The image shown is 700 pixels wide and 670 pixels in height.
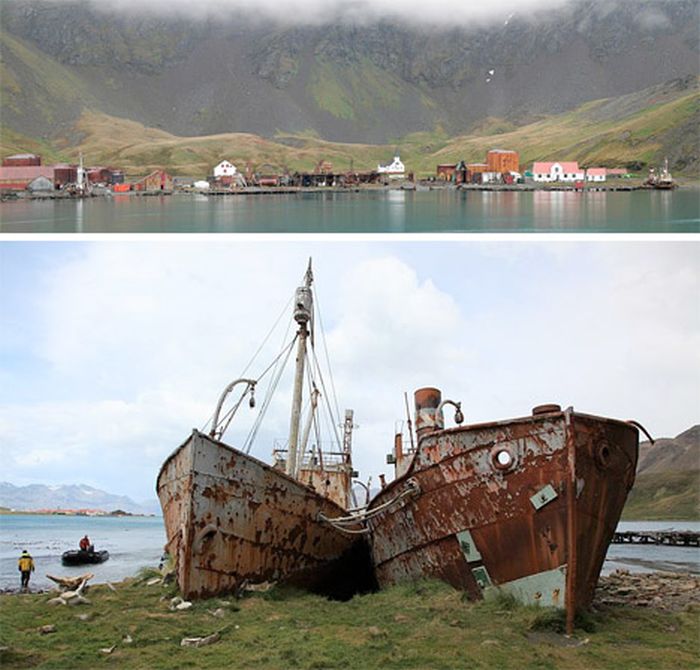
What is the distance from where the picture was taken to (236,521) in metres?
19.8

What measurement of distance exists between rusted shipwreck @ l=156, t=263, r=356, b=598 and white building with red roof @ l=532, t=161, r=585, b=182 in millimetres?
100216

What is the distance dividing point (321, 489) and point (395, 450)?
637cm

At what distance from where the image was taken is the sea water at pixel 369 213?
53.3 m

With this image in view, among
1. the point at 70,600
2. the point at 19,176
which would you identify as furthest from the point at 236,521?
the point at 19,176

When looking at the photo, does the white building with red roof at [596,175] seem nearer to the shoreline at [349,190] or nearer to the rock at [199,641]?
the shoreline at [349,190]

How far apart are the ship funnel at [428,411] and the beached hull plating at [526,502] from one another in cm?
279

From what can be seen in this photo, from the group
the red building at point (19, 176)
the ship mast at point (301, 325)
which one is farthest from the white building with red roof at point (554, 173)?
the ship mast at point (301, 325)

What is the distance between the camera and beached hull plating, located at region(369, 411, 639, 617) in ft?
56.9

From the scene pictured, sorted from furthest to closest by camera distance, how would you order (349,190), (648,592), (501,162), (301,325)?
1. (501,162)
2. (349,190)
3. (301,325)
4. (648,592)

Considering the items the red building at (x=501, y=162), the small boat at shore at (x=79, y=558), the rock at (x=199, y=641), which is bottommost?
the small boat at shore at (x=79, y=558)

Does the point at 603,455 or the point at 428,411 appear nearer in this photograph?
the point at 603,455

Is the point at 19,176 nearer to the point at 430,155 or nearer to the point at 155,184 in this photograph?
the point at 155,184

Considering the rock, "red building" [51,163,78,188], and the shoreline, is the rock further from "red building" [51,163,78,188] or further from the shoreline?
"red building" [51,163,78,188]

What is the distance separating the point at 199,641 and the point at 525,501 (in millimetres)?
7428
